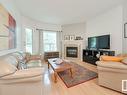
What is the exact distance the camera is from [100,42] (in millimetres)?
5363

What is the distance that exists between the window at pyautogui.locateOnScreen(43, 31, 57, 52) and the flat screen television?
8.72 ft

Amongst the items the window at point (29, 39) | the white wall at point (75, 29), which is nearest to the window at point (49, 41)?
the white wall at point (75, 29)

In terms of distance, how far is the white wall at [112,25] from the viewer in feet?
14.7

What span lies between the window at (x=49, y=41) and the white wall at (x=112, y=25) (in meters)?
3.02

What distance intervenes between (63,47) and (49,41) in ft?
3.41

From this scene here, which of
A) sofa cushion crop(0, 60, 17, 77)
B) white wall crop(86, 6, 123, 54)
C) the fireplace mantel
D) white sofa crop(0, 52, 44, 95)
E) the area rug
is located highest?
white wall crop(86, 6, 123, 54)

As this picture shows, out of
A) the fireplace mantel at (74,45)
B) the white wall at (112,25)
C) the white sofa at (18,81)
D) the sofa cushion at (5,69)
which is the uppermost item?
the white wall at (112,25)

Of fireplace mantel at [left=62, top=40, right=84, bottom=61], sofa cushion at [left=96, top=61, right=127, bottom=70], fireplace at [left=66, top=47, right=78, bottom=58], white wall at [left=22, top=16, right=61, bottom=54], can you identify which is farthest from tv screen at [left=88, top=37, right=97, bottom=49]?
sofa cushion at [left=96, top=61, right=127, bottom=70]

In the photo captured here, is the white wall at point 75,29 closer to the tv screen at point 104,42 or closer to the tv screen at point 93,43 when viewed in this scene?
the tv screen at point 93,43

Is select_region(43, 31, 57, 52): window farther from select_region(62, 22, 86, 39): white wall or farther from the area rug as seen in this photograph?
the area rug

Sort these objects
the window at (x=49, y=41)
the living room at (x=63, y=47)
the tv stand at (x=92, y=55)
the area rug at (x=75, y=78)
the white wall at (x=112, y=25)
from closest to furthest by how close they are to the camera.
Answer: the living room at (x=63, y=47) → the area rug at (x=75, y=78) → the white wall at (x=112, y=25) → the tv stand at (x=92, y=55) → the window at (x=49, y=41)

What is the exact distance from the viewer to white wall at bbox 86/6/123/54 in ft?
14.7

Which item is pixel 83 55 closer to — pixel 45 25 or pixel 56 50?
pixel 56 50

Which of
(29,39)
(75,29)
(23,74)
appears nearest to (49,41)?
(29,39)
